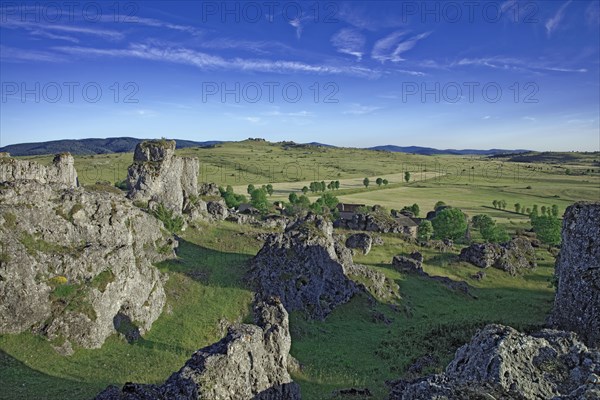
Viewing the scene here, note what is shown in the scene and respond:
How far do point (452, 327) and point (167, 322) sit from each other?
3104 cm

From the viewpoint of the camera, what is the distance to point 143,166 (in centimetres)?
7625

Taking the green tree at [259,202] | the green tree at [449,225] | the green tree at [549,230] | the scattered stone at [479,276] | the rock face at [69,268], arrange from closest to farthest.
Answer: the rock face at [69,268] → the scattered stone at [479,276] → the green tree at [549,230] → the green tree at [449,225] → the green tree at [259,202]

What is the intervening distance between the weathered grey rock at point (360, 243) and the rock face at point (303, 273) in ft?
67.3

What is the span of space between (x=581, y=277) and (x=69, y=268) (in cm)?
4645

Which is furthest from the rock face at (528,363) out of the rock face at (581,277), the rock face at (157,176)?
the rock face at (157,176)

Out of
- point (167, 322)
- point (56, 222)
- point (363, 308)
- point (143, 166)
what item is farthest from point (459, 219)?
point (56, 222)

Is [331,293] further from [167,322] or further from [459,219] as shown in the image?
[459,219]

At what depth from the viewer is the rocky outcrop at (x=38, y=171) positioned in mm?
54938

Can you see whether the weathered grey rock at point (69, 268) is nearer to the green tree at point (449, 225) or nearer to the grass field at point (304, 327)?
the grass field at point (304, 327)

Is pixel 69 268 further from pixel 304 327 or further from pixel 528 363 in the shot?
pixel 528 363

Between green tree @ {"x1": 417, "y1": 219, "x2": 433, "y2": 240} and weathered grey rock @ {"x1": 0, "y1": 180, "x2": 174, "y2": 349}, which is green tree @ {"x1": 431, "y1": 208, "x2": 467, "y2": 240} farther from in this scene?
weathered grey rock @ {"x1": 0, "y1": 180, "x2": 174, "y2": 349}

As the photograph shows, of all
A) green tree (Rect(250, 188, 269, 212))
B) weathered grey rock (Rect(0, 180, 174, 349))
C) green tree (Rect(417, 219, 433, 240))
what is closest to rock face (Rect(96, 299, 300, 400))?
weathered grey rock (Rect(0, 180, 174, 349))

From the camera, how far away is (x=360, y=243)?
77.4 meters

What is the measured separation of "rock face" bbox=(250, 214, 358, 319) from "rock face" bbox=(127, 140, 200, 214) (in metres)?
29.5
